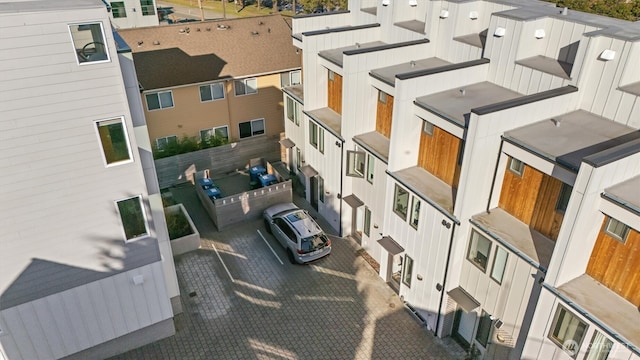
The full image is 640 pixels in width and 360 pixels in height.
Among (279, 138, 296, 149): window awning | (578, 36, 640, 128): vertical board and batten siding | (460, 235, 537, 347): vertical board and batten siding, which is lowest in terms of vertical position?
(279, 138, 296, 149): window awning

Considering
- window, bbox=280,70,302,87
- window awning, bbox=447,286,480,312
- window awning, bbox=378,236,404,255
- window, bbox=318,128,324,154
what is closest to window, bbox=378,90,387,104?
window, bbox=318,128,324,154

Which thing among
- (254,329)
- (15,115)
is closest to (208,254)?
(254,329)

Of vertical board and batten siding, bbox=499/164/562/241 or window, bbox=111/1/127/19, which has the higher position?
window, bbox=111/1/127/19

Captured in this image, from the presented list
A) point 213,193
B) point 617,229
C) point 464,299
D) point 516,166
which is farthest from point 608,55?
point 213,193

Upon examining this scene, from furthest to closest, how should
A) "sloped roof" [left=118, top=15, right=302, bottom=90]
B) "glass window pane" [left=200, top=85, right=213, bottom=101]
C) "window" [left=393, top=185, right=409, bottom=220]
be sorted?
"glass window pane" [left=200, top=85, right=213, bottom=101], "sloped roof" [left=118, top=15, right=302, bottom=90], "window" [left=393, top=185, right=409, bottom=220]

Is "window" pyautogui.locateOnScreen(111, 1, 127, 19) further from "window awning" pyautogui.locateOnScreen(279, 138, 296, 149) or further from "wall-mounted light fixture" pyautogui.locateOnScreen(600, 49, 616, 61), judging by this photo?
"wall-mounted light fixture" pyautogui.locateOnScreen(600, 49, 616, 61)

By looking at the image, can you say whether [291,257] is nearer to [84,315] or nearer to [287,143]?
[287,143]
